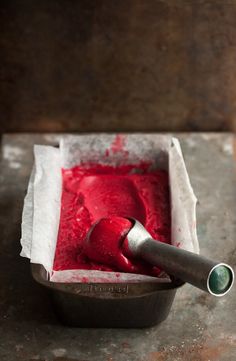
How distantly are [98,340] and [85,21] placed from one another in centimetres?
124

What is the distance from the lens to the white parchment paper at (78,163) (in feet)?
6.28

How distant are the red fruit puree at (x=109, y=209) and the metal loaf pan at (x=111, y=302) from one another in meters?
0.12

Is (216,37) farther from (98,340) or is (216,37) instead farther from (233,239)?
(98,340)

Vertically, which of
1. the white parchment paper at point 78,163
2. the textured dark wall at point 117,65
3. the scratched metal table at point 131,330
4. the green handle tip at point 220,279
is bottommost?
the scratched metal table at point 131,330

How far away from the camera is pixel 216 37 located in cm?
261

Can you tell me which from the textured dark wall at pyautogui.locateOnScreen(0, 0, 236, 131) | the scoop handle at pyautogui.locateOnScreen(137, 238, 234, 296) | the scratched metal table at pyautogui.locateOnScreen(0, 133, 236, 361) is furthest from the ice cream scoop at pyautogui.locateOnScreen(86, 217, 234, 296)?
the textured dark wall at pyautogui.locateOnScreen(0, 0, 236, 131)

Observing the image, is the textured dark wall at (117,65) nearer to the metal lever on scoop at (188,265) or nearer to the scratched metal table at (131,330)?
the scratched metal table at (131,330)

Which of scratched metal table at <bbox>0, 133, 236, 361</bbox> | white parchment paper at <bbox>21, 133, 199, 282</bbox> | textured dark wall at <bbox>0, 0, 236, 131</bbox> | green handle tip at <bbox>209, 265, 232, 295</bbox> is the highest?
textured dark wall at <bbox>0, 0, 236, 131</bbox>

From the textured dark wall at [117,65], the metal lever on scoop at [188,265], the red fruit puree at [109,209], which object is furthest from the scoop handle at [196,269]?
the textured dark wall at [117,65]

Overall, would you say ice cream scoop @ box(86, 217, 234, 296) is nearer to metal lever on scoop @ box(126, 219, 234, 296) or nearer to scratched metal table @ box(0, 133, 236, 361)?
metal lever on scoop @ box(126, 219, 234, 296)

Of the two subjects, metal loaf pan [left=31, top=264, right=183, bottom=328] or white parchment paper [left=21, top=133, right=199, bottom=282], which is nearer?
metal loaf pan [left=31, top=264, right=183, bottom=328]

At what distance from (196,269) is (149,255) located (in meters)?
0.19

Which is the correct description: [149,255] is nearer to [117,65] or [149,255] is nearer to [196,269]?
[196,269]

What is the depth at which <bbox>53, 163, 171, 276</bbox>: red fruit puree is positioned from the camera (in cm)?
195
